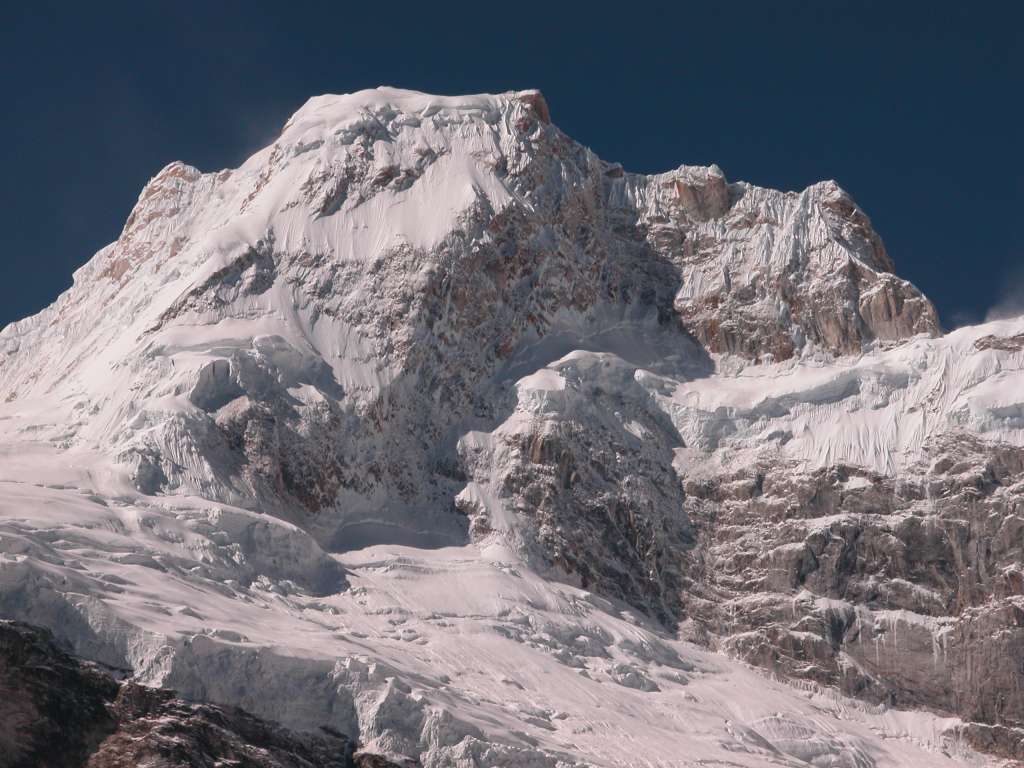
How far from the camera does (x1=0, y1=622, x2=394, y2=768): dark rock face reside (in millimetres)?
119812

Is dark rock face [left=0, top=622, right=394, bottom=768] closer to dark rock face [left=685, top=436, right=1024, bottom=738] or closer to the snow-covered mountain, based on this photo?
the snow-covered mountain

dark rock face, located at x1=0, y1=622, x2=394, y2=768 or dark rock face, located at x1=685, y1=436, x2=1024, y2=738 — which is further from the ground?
dark rock face, located at x1=685, y1=436, x2=1024, y2=738

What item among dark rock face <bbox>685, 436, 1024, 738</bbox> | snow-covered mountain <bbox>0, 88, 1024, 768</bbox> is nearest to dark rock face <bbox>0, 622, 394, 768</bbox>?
snow-covered mountain <bbox>0, 88, 1024, 768</bbox>

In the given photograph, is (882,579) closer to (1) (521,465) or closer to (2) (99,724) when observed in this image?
(1) (521,465)

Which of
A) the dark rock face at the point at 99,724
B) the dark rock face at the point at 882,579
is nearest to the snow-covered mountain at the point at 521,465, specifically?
the dark rock face at the point at 882,579

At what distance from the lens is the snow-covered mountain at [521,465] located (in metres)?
137

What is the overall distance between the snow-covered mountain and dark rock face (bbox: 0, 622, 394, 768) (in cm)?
221

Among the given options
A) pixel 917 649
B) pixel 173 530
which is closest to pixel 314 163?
pixel 173 530

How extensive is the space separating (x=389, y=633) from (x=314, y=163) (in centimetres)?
5092

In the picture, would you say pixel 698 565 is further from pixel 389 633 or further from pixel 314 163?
pixel 314 163

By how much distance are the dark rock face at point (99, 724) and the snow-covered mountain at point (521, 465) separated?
7.25ft

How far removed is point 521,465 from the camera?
6467 inches

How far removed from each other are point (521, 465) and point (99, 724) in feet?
162

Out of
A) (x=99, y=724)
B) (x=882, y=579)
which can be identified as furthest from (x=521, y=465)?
(x=99, y=724)
